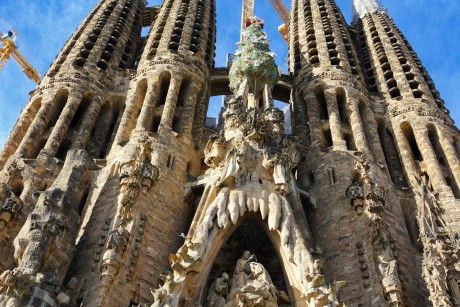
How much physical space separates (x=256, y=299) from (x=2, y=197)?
801 centimetres

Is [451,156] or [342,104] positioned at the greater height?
[342,104]

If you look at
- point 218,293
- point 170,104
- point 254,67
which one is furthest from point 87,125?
point 218,293

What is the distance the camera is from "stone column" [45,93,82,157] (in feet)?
65.4

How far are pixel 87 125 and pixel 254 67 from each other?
22.6 ft

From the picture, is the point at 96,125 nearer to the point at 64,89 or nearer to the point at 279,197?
the point at 64,89

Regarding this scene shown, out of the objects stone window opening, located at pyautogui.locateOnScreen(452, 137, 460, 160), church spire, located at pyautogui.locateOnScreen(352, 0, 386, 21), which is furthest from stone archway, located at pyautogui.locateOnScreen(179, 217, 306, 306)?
church spire, located at pyautogui.locateOnScreen(352, 0, 386, 21)

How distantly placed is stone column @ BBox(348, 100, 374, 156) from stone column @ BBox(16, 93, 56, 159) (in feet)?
36.5

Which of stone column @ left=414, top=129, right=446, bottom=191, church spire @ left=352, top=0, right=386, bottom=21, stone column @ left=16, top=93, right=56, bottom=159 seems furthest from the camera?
church spire @ left=352, top=0, right=386, bottom=21

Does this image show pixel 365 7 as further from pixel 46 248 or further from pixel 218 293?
pixel 46 248

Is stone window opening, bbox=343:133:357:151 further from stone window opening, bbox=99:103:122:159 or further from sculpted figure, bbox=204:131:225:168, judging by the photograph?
stone window opening, bbox=99:103:122:159

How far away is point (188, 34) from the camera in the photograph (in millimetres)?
28281

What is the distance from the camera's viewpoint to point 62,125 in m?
21.0

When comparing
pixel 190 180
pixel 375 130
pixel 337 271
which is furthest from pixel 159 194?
pixel 375 130

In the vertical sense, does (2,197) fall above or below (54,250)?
above
